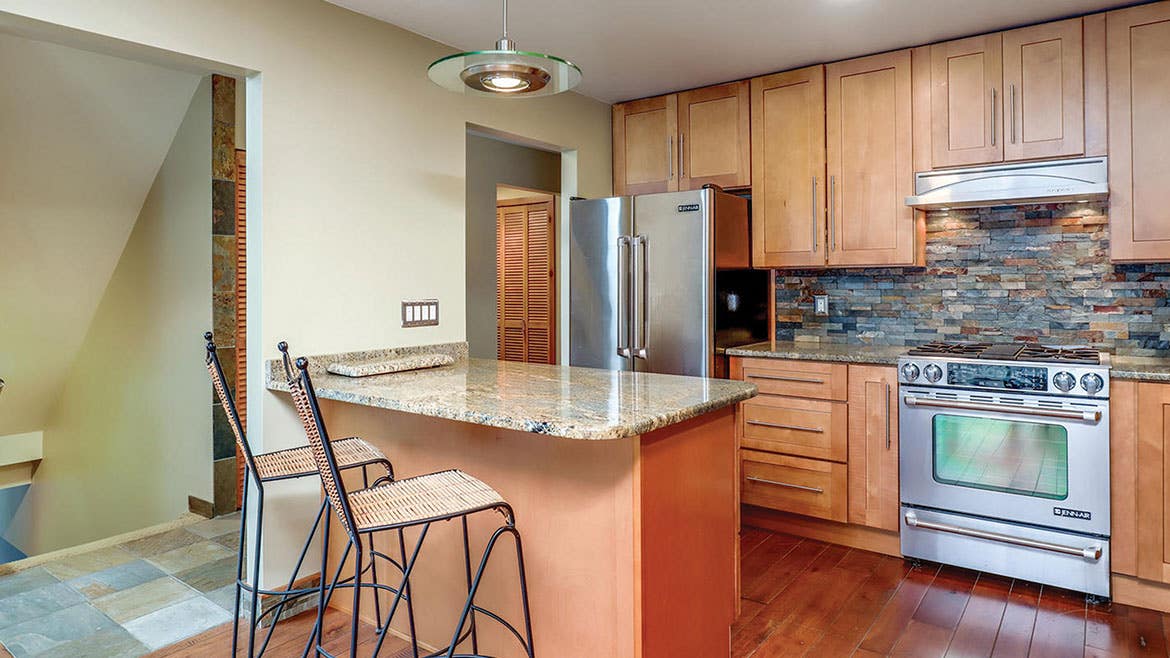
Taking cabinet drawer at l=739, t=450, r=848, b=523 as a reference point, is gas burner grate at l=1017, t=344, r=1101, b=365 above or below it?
above

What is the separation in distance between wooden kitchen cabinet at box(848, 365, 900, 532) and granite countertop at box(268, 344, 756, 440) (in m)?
1.26

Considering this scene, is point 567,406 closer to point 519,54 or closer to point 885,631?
point 519,54

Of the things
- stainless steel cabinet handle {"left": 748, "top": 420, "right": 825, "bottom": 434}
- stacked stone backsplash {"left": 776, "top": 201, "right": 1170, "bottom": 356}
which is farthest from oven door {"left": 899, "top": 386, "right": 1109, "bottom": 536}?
stacked stone backsplash {"left": 776, "top": 201, "right": 1170, "bottom": 356}

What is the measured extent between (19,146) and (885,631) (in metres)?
4.21

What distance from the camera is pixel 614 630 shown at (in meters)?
1.86

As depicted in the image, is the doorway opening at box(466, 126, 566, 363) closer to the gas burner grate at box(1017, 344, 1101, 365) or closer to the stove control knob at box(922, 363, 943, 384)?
the stove control knob at box(922, 363, 943, 384)

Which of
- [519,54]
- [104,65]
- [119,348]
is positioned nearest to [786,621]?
[519,54]

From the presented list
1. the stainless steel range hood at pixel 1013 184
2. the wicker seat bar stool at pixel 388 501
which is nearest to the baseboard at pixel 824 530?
the stainless steel range hood at pixel 1013 184

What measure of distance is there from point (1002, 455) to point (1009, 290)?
3.05 ft

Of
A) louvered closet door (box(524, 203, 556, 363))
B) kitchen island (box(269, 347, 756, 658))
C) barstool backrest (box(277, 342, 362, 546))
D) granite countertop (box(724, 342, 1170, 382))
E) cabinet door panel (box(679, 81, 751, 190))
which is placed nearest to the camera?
barstool backrest (box(277, 342, 362, 546))

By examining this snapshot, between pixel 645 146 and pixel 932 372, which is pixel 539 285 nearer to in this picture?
pixel 645 146

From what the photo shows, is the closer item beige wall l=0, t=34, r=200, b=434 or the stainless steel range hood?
the stainless steel range hood

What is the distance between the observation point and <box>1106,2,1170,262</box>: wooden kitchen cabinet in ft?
9.08

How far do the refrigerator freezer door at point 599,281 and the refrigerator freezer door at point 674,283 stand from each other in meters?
0.07
